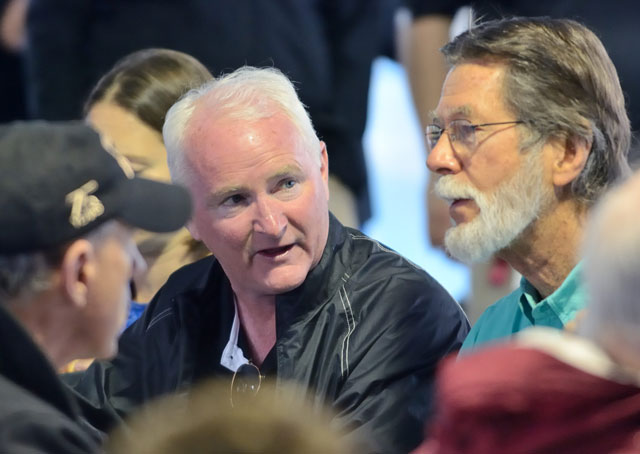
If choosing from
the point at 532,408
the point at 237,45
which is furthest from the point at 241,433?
the point at 237,45

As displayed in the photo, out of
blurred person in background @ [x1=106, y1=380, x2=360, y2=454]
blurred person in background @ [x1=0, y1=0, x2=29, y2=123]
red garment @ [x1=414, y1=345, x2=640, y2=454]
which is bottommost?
blurred person in background @ [x1=0, y1=0, x2=29, y2=123]

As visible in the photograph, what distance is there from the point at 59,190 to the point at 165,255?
1.46 meters

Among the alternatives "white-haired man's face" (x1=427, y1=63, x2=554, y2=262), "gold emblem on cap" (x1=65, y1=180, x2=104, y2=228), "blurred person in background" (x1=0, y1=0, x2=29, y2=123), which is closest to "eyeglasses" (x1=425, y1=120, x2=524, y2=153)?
"white-haired man's face" (x1=427, y1=63, x2=554, y2=262)

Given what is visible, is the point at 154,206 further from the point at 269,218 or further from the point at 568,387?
the point at 568,387

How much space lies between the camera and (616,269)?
1.65 meters

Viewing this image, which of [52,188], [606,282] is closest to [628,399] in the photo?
[606,282]

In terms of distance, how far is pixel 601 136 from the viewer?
3.09 metres

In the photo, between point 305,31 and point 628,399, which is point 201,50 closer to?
point 305,31

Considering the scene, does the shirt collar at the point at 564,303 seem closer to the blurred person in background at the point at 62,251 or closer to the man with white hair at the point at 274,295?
the man with white hair at the point at 274,295

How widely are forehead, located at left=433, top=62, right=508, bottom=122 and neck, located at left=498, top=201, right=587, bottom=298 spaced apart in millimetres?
308

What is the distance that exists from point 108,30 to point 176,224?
231 cm

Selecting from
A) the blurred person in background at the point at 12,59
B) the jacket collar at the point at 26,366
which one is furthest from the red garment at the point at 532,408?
the blurred person in background at the point at 12,59

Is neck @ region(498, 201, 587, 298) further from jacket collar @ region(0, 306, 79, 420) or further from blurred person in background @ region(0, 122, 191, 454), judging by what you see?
jacket collar @ region(0, 306, 79, 420)

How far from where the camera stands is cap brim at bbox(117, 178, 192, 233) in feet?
8.04
